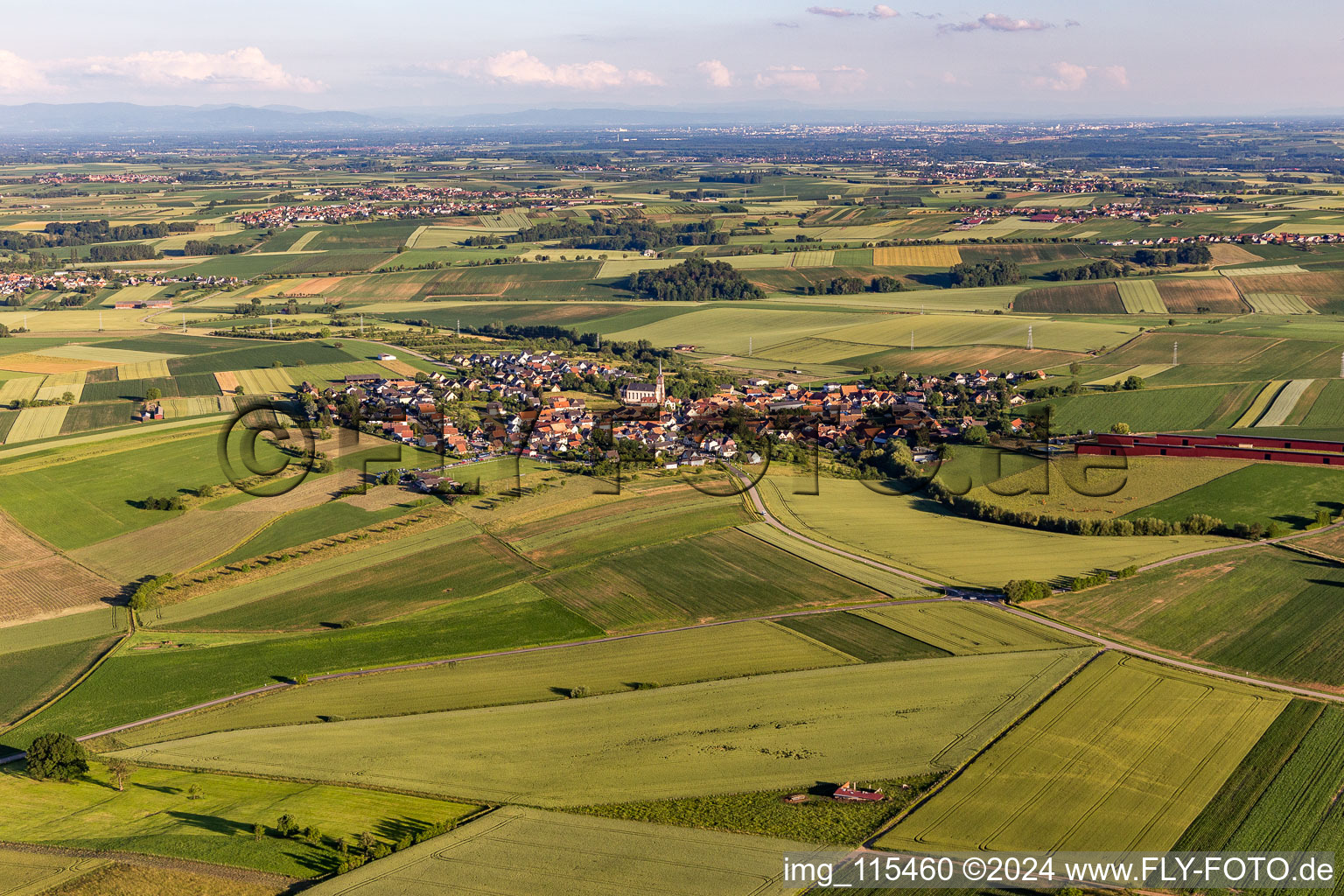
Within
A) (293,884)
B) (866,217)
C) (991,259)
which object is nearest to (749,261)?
(991,259)

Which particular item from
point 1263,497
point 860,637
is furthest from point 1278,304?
point 860,637

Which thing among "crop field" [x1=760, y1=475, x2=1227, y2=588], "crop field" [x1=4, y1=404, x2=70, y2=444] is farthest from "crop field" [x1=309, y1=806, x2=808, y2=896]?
"crop field" [x1=4, y1=404, x2=70, y2=444]

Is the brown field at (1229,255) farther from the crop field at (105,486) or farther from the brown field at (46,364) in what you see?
the brown field at (46,364)

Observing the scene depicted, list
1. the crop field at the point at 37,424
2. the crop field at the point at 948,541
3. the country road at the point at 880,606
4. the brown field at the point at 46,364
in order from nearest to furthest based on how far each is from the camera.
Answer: the country road at the point at 880,606
the crop field at the point at 948,541
the crop field at the point at 37,424
the brown field at the point at 46,364

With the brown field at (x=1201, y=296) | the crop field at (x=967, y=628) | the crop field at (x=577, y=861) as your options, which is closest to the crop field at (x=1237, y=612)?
the crop field at (x=967, y=628)

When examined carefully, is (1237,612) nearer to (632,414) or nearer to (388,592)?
(388,592)

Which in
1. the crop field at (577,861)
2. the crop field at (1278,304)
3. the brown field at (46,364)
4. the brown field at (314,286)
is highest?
the brown field at (314,286)

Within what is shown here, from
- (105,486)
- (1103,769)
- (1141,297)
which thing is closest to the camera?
(1103,769)
